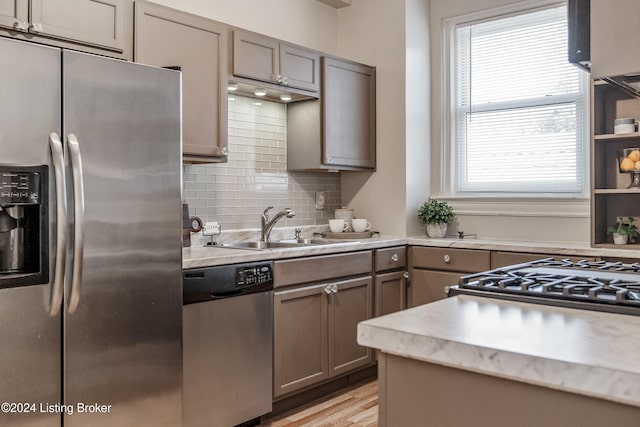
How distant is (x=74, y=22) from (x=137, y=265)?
3.68 ft

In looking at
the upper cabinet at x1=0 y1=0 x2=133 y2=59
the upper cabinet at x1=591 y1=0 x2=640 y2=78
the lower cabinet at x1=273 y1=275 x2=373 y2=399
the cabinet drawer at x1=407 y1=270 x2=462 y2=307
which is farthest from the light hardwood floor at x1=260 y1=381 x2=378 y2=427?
the upper cabinet at x1=591 y1=0 x2=640 y2=78

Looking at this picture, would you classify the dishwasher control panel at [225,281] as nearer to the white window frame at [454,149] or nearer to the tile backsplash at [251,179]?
the tile backsplash at [251,179]

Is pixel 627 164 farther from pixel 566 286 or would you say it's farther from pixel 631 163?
pixel 566 286

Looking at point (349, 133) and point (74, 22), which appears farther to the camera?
point (349, 133)

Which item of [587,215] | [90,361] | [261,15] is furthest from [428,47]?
[90,361]

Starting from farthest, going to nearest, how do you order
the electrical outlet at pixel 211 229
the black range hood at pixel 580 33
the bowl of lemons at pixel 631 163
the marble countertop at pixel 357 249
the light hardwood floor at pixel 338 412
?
the electrical outlet at pixel 211 229
the bowl of lemons at pixel 631 163
the light hardwood floor at pixel 338 412
the marble countertop at pixel 357 249
the black range hood at pixel 580 33

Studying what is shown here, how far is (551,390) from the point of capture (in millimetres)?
969

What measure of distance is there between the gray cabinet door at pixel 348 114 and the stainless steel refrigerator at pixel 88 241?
5.20ft

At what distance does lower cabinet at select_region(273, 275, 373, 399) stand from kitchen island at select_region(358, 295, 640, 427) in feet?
6.05

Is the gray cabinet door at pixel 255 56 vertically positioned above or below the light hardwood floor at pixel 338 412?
above

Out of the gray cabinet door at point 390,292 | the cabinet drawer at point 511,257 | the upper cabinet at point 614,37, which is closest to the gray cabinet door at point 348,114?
the gray cabinet door at point 390,292

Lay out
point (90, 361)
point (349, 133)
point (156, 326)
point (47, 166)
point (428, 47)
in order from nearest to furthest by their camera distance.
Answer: point (47, 166), point (90, 361), point (156, 326), point (349, 133), point (428, 47)

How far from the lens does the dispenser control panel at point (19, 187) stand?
1.87 m

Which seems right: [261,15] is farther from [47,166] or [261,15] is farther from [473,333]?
[473,333]
